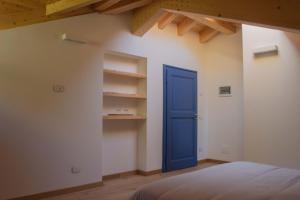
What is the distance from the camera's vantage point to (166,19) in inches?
193

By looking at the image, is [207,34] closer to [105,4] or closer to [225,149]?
[225,149]

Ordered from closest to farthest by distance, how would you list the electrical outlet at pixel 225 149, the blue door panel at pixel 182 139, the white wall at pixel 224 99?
the blue door panel at pixel 182 139 < the white wall at pixel 224 99 < the electrical outlet at pixel 225 149

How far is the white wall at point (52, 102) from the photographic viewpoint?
3326 millimetres

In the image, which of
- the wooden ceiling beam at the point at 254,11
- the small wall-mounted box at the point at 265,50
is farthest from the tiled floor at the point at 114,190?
the small wall-mounted box at the point at 265,50

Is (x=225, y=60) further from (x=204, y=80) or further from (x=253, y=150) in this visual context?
(x=253, y=150)

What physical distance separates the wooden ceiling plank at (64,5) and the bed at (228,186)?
7.27 ft

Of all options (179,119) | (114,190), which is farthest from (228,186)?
(179,119)

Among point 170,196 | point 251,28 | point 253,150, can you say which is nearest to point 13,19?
point 170,196

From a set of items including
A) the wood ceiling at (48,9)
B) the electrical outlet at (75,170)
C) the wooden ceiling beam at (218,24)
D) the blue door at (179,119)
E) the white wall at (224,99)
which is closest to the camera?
the wood ceiling at (48,9)

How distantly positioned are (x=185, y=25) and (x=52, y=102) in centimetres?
297

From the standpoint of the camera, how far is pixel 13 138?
3336 mm

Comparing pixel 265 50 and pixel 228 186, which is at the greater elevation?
pixel 265 50

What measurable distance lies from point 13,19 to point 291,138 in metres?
4.10

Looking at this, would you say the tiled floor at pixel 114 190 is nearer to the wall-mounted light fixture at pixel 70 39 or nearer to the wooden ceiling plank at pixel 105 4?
the wall-mounted light fixture at pixel 70 39
